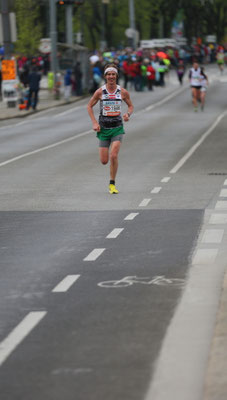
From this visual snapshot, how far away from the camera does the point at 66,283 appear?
1046cm

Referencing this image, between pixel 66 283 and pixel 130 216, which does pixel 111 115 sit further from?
pixel 66 283

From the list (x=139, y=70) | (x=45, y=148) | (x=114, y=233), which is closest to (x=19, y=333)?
(x=114, y=233)

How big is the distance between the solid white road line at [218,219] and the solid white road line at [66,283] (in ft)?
12.8

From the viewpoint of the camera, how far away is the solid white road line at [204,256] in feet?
37.8

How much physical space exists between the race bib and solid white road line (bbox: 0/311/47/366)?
9105 millimetres

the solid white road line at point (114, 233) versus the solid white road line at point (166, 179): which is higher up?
the solid white road line at point (114, 233)

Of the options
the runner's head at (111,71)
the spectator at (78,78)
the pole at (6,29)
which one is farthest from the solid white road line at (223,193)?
the spectator at (78,78)

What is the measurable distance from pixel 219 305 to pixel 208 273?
1632 millimetres

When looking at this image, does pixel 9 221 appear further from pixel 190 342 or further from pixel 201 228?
pixel 190 342

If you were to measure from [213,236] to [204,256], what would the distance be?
1.40m

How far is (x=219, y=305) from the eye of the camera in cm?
920

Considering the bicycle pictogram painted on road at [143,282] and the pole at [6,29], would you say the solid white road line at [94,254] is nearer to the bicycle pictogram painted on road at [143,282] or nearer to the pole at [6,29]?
the bicycle pictogram painted on road at [143,282]

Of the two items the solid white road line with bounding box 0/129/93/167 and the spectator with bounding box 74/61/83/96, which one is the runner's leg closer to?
the solid white road line with bounding box 0/129/93/167

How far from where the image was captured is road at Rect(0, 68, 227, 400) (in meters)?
7.23
